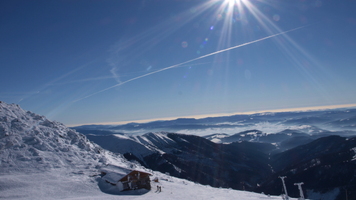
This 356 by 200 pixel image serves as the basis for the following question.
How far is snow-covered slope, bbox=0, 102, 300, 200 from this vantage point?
27.5 metres

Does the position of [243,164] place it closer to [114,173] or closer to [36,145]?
[114,173]

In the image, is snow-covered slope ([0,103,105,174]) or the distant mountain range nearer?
snow-covered slope ([0,103,105,174])

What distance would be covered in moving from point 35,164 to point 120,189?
1796 cm

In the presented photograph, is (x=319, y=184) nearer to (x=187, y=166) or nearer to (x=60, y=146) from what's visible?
(x=187, y=166)

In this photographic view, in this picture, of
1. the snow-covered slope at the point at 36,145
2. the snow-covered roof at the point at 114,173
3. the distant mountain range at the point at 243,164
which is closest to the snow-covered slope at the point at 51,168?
the snow-covered slope at the point at 36,145

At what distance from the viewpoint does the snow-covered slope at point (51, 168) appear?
27469 millimetres

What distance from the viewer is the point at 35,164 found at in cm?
3672

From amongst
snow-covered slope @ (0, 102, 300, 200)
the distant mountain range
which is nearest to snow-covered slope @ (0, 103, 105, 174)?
snow-covered slope @ (0, 102, 300, 200)

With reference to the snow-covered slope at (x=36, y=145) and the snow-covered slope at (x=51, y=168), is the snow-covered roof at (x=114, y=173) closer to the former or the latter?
the snow-covered slope at (x=51, y=168)

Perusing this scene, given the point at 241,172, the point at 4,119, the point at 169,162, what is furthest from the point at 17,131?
the point at 241,172

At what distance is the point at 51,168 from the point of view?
36.7 metres

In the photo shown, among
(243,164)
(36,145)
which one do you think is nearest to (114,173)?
(36,145)

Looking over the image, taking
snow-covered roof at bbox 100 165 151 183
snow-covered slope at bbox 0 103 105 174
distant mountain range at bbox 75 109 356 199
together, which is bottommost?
distant mountain range at bbox 75 109 356 199

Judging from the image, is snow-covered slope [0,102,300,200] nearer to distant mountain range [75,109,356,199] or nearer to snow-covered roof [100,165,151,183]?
snow-covered roof [100,165,151,183]
